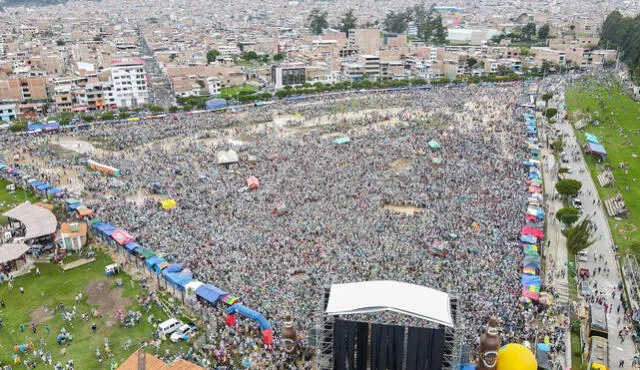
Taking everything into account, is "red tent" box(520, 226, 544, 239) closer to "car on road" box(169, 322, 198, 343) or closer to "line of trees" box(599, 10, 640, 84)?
"car on road" box(169, 322, 198, 343)

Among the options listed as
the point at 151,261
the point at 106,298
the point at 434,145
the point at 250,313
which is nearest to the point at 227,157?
the point at 151,261

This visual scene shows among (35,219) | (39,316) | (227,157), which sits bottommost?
(39,316)

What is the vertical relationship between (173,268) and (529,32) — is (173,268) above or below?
below

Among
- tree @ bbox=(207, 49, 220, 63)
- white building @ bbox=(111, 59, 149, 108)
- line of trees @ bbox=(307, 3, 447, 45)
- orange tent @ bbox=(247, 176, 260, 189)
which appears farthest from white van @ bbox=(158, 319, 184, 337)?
line of trees @ bbox=(307, 3, 447, 45)

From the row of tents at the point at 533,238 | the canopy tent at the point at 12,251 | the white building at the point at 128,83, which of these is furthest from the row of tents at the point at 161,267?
the white building at the point at 128,83

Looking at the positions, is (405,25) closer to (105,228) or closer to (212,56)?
(212,56)

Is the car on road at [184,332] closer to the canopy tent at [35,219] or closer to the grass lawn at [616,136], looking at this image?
the canopy tent at [35,219]

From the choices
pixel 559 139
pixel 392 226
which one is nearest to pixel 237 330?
pixel 392 226
